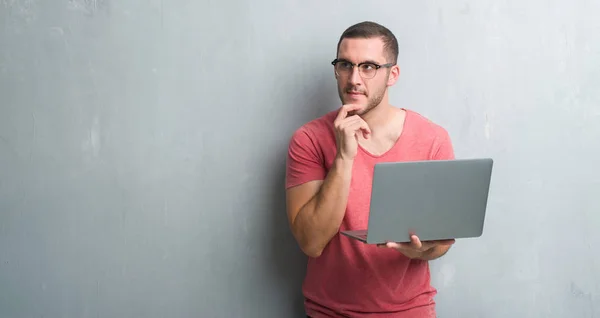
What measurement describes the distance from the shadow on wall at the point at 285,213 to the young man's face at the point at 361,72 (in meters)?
0.27

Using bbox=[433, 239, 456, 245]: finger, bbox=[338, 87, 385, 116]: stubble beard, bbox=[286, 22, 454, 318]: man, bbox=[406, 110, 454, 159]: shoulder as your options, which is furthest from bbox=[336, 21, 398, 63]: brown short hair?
bbox=[433, 239, 456, 245]: finger

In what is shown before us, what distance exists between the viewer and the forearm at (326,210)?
1909mm

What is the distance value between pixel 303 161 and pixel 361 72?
305 mm

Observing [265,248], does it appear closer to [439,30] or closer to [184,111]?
[184,111]

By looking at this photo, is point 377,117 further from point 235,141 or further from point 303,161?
point 235,141

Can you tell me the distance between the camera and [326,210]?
192cm

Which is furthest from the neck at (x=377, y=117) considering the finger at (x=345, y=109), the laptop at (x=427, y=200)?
the laptop at (x=427, y=200)

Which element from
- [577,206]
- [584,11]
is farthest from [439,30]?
[577,206]

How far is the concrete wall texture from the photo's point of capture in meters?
2.13

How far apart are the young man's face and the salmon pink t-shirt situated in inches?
5.6

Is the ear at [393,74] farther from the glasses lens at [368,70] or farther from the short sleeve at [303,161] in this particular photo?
the short sleeve at [303,161]

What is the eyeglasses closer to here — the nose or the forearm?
the nose

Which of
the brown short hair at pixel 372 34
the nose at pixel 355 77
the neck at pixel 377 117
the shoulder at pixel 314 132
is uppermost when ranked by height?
the brown short hair at pixel 372 34

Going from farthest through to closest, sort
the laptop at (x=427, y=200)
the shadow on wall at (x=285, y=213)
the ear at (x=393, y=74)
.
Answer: the shadow on wall at (x=285, y=213)
the ear at (x=393, y=74)
the laptop at (x=427, y=200)
